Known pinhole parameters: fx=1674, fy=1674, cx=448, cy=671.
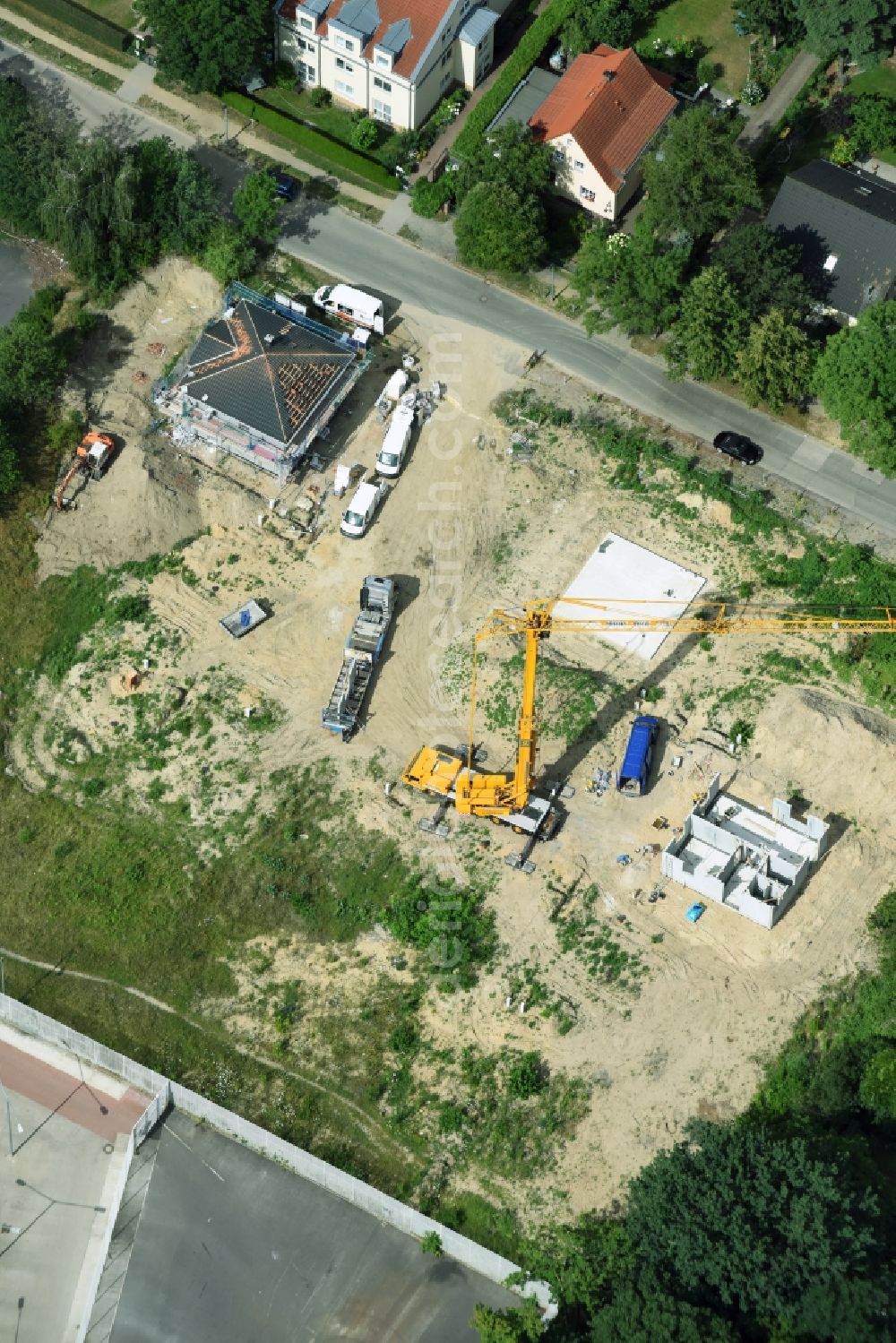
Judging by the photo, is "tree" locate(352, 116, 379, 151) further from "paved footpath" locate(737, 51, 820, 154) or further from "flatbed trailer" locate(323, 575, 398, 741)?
"flatbed trailer" locate(323, 575, 398, 741)

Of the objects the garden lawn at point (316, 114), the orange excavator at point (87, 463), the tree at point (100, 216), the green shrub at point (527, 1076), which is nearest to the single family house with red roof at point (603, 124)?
the garden lawn at point (316, 114)

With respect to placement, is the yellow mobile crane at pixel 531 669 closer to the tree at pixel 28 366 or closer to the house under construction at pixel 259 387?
the house under construction at pixel 259 387

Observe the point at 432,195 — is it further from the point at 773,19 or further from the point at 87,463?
the point at 87,463

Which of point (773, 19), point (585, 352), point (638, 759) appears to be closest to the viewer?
point (638, 759)

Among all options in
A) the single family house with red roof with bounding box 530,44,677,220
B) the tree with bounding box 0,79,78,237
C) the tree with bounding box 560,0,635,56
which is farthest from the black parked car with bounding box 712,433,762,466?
the tree with bounding box 0,79,78,237

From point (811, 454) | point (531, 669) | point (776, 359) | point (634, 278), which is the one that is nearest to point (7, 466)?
point (531, 669)
